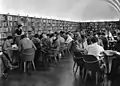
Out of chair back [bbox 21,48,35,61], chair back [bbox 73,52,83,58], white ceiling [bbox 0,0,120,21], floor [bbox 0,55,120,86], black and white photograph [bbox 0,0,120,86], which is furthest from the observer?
white ceiling [bbox 0,0,120,21]

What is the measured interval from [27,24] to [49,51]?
3606 millimetres

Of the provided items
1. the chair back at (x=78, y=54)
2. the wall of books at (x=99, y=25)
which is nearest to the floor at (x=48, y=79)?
the chair back at (x=78, y=54)

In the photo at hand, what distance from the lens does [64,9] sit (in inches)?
605

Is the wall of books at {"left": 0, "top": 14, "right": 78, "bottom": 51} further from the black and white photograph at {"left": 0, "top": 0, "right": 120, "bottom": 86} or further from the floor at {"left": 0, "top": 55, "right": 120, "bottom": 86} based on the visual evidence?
the floor at {"left": 0, "top": 55, "right": 120, "bottom": 86}

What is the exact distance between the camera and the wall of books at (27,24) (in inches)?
303

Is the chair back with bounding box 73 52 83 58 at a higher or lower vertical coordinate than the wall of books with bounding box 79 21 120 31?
lower

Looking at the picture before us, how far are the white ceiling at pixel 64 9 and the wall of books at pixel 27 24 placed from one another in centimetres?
52

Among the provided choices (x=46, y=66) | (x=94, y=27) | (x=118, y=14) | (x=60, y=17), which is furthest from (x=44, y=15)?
(x=118, y=14)

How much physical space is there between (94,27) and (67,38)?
→ 11.2 meters

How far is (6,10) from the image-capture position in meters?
8.46

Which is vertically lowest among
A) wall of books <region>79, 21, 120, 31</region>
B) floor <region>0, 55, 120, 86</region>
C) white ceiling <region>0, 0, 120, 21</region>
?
floor <region>0, 55, 120, 86</region>

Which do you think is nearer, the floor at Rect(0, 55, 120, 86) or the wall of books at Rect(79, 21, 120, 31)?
the floor at Rect(0, 55, 120, 86)

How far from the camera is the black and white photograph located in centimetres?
451

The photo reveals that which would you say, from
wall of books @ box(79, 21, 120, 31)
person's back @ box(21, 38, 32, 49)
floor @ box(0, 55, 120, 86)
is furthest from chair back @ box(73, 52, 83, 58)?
wall of books @ box(79, 21, 120, 31)
